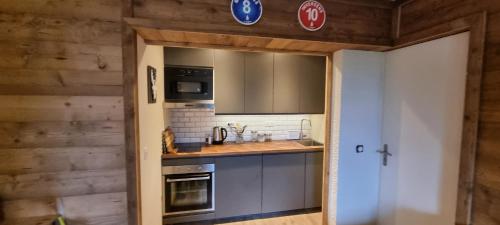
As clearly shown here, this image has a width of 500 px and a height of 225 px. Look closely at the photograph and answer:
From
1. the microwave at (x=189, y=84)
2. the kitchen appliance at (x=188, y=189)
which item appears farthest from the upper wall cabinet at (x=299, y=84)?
the kitchen appliance at (x=188, y=189)

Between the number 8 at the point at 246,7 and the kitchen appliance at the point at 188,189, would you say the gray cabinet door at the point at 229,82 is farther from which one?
the number 8 at the point at 246,7

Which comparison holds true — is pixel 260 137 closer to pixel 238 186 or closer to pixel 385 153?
pixel 238 186

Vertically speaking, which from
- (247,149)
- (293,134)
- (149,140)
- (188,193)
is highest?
(149,140)

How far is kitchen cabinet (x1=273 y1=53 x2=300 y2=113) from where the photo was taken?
2859mm

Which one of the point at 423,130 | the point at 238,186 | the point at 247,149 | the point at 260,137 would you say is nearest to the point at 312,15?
the point at 423,130

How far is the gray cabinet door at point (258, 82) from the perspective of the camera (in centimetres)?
278

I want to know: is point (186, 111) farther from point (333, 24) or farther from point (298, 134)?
point (333, 24)

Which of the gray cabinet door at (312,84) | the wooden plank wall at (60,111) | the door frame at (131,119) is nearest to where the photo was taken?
the wooden plank wall at (60,111)

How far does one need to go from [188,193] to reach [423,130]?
2.41 metres

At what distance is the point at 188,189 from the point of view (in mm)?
2570

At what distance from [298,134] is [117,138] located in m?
2.49

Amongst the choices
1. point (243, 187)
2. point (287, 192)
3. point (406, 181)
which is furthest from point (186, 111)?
point (406, 181)

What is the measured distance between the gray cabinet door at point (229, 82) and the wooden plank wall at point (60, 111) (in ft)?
4.40

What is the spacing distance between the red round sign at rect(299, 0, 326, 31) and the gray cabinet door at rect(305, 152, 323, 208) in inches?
65.3
